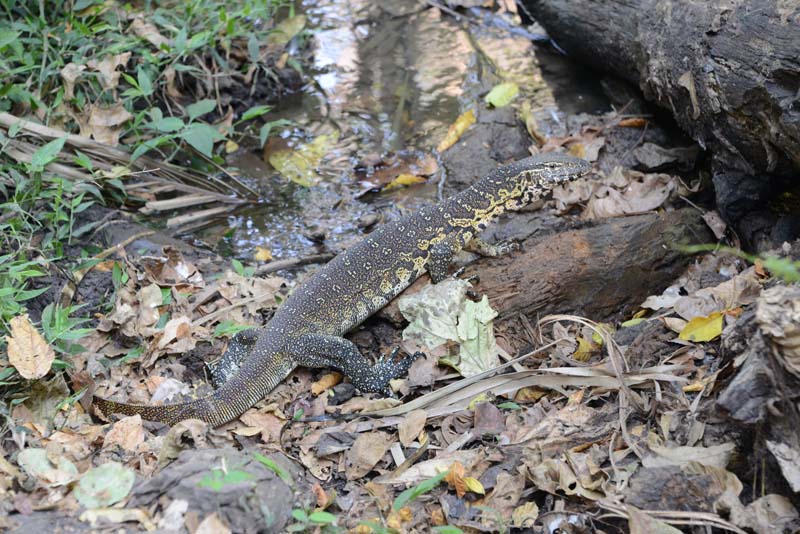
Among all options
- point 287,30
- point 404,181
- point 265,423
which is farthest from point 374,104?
point 265,423

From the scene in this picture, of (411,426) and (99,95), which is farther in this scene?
(99,95)

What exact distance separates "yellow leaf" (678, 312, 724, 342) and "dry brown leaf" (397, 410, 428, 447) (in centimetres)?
193

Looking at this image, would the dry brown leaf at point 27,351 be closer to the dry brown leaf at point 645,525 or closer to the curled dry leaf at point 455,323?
the curled dry leaf at point 455,323

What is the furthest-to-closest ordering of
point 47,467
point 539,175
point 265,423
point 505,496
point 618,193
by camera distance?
point 618,193, point 539,175, point 265,423, point 505,496, point 47,467

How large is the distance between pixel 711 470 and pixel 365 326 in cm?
354

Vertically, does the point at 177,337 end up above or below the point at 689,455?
below

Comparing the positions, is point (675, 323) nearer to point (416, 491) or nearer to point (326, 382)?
point (416, 491)

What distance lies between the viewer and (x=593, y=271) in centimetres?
613

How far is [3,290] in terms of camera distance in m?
5.31

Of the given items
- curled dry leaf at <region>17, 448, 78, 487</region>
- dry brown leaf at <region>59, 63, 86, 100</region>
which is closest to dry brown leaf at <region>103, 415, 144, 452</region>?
curled dry leaf at <region>17, 448, 78, 487</region>

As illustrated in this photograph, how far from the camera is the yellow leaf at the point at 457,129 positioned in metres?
9.28

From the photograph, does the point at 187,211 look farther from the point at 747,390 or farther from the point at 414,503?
the point at 747,390

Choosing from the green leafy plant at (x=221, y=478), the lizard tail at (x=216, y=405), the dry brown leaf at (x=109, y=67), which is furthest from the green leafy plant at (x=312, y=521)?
the dry brown leaf at (x=109, y=67)

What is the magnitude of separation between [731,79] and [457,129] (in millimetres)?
4101
